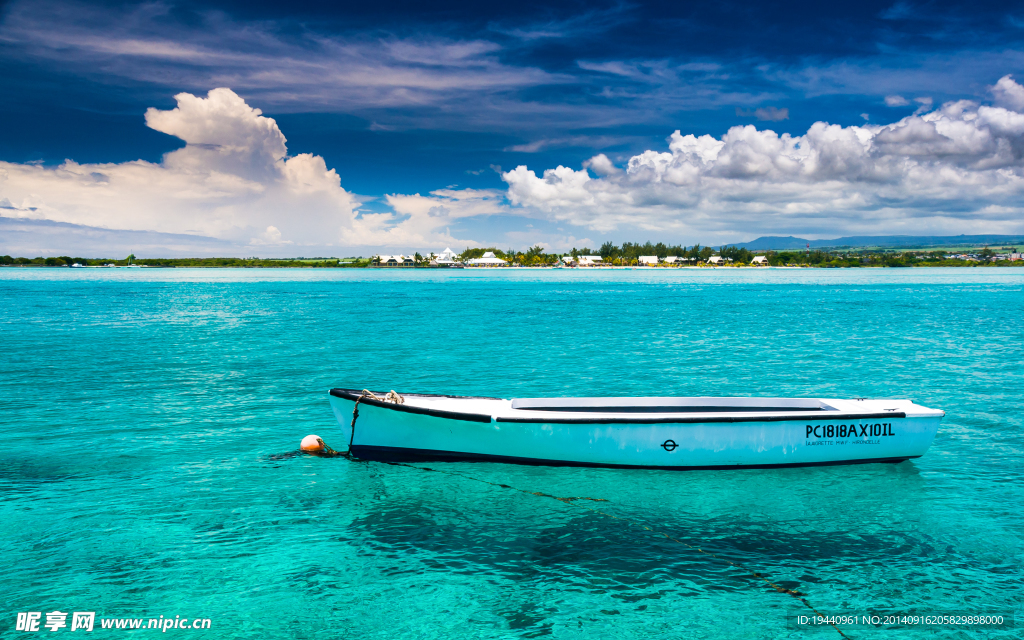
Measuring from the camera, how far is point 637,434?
1320cm

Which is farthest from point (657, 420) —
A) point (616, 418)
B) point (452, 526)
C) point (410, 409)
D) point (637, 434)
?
point (410, 409)

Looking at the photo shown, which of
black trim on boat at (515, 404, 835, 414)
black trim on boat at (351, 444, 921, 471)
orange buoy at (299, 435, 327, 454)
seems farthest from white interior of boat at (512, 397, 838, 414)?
orange buoy at (299, 435, 327, 454)

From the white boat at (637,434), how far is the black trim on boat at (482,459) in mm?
26

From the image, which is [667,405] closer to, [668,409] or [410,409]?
[668,409]

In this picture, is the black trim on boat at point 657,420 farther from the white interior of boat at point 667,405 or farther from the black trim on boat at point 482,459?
the white interior of boat at point 667,405

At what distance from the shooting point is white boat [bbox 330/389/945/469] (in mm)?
13203

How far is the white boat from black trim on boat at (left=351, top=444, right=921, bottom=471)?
0.08 ft

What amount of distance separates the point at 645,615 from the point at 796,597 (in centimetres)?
241

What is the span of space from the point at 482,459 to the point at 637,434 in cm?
354

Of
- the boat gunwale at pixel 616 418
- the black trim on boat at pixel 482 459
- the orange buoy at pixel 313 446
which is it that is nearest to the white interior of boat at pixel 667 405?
the boat gunwale at pixel 616 418

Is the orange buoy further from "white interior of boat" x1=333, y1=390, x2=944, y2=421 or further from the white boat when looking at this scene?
"white interior of boat" x1=333, y1=390, x2=944, y2=421

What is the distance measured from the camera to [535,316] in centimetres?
6341

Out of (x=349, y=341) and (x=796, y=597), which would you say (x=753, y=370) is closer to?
(x=796, y=597)

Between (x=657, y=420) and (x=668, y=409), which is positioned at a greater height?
(x=657, y=420)
